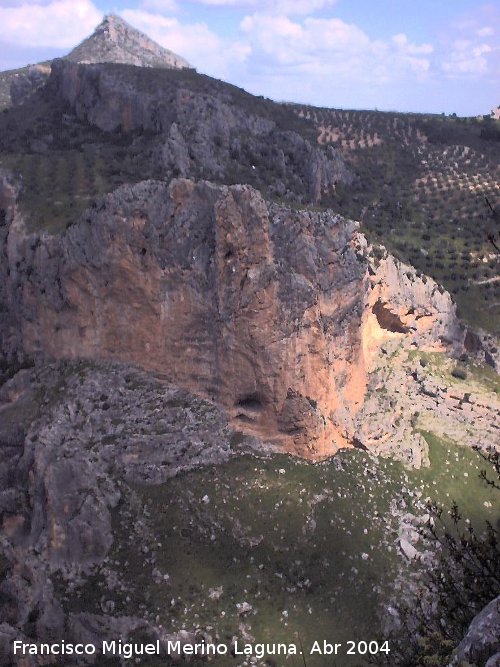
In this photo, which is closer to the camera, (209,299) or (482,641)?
(482,641)

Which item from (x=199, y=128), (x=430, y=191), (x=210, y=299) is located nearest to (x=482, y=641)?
(x=210, y=299)

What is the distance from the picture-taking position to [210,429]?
36.0 metres

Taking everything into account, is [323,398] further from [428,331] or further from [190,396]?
[428,331]

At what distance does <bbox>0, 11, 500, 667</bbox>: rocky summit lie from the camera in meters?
31.0

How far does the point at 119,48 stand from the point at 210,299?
8826cm

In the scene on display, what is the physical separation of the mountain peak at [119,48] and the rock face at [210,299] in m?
72.4

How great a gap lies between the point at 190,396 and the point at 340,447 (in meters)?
9.34

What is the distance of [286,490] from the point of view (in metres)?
35.0

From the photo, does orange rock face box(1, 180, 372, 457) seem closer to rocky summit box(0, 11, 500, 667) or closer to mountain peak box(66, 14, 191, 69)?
rocky summit box(0, 11, 500, 667)

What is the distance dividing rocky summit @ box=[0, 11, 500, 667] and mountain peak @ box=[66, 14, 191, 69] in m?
65.9

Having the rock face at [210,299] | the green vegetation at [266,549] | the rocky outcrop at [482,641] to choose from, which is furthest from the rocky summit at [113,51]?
the rocky outcrop at [482,641]

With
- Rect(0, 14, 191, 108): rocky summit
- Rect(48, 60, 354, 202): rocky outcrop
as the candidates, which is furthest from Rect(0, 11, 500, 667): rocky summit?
Rect(0, 14, 191, 108): rocky summit

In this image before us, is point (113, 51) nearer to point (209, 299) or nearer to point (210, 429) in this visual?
point (209, 299)

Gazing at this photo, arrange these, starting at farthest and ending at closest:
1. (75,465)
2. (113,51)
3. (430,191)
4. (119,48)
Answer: (119,48) → (113,51) → (430,191) → (75,465)
